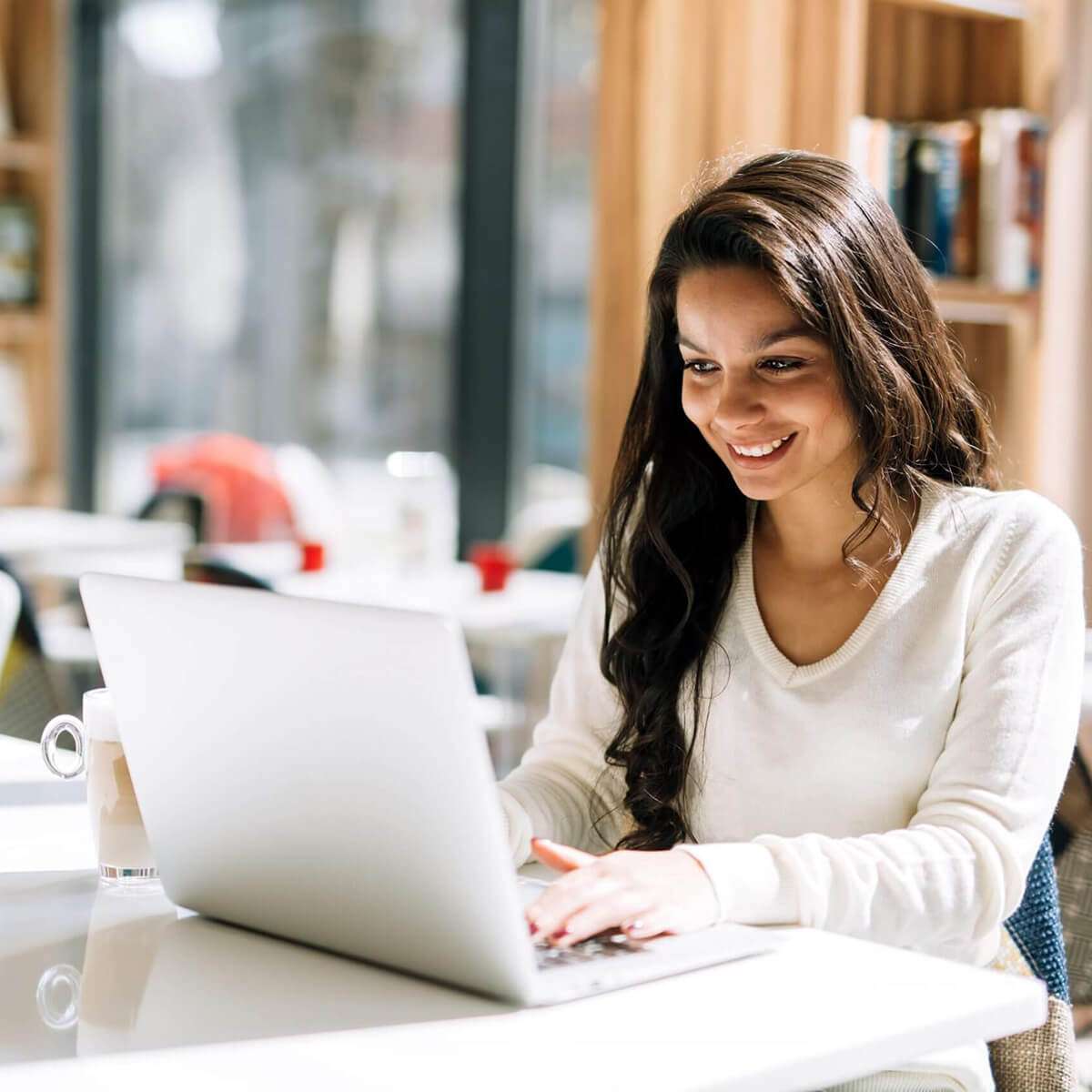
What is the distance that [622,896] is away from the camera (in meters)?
1.12

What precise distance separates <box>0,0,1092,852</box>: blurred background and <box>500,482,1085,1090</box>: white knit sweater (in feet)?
2.11

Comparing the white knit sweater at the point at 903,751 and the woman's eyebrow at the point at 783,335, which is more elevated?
the woman's eyebrow at the point at 783,335

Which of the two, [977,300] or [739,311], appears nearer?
[739,311]

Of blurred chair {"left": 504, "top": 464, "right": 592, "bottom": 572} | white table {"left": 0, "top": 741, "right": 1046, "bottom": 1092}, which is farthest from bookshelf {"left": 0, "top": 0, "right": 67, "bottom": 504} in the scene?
white table {"left": 0, "top": 741, "right": 1046, "bottom": 1092}

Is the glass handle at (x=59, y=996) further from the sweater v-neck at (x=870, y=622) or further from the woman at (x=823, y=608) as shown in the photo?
the sweater v-neck at (x=870, y=622)

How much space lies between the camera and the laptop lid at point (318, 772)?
3.20 ft

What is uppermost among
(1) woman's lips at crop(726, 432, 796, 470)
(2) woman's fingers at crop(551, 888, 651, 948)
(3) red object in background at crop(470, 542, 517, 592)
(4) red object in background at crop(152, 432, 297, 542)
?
(1) woman's lips at crop(726, 432, 796, 470)

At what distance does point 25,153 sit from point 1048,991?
18.2 ft

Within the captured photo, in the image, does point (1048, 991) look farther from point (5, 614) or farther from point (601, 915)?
point (5, 614)

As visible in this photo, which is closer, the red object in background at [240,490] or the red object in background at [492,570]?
the red object in background at [492,570]

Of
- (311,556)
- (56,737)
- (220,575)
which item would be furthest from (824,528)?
(311,556)

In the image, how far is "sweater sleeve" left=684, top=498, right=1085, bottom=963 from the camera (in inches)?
48.4

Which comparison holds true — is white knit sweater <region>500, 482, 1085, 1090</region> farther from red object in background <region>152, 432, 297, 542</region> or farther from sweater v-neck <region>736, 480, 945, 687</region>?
red object in background <region>152, 432, 297, 542</region>

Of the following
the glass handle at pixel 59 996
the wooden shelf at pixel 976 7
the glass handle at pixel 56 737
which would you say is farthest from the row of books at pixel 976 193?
the glass handle at pixel 59 996
